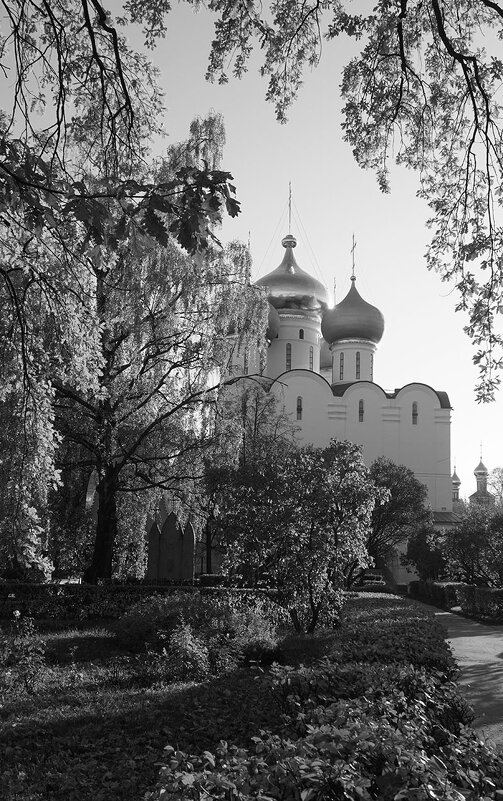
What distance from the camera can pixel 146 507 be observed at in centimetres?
2002

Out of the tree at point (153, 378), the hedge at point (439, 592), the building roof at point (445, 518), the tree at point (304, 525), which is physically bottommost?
the hedge at point (439, 592)

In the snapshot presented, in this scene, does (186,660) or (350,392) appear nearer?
(186,660)

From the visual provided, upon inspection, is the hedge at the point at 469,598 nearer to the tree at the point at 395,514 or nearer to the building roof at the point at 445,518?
the tree at the point at 395,514

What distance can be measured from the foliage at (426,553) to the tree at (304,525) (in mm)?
25427

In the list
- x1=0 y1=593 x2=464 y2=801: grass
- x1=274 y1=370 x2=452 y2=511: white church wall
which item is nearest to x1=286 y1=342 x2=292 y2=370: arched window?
x1=274 y1=370 x2=452 y2=511: white church wall

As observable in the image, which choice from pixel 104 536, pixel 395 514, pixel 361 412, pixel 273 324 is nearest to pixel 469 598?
pixel 395 514

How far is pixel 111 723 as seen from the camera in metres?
7.37

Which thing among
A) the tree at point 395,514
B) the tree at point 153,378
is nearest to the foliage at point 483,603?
the tree at point 395,514

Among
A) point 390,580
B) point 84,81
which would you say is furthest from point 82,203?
point 390,580

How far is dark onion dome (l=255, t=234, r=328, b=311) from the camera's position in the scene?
189ft

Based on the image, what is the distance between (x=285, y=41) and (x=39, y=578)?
627 inches

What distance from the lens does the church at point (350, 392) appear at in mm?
54188

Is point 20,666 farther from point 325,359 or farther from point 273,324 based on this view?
point 325,359

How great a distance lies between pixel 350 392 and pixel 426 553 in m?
17.0
